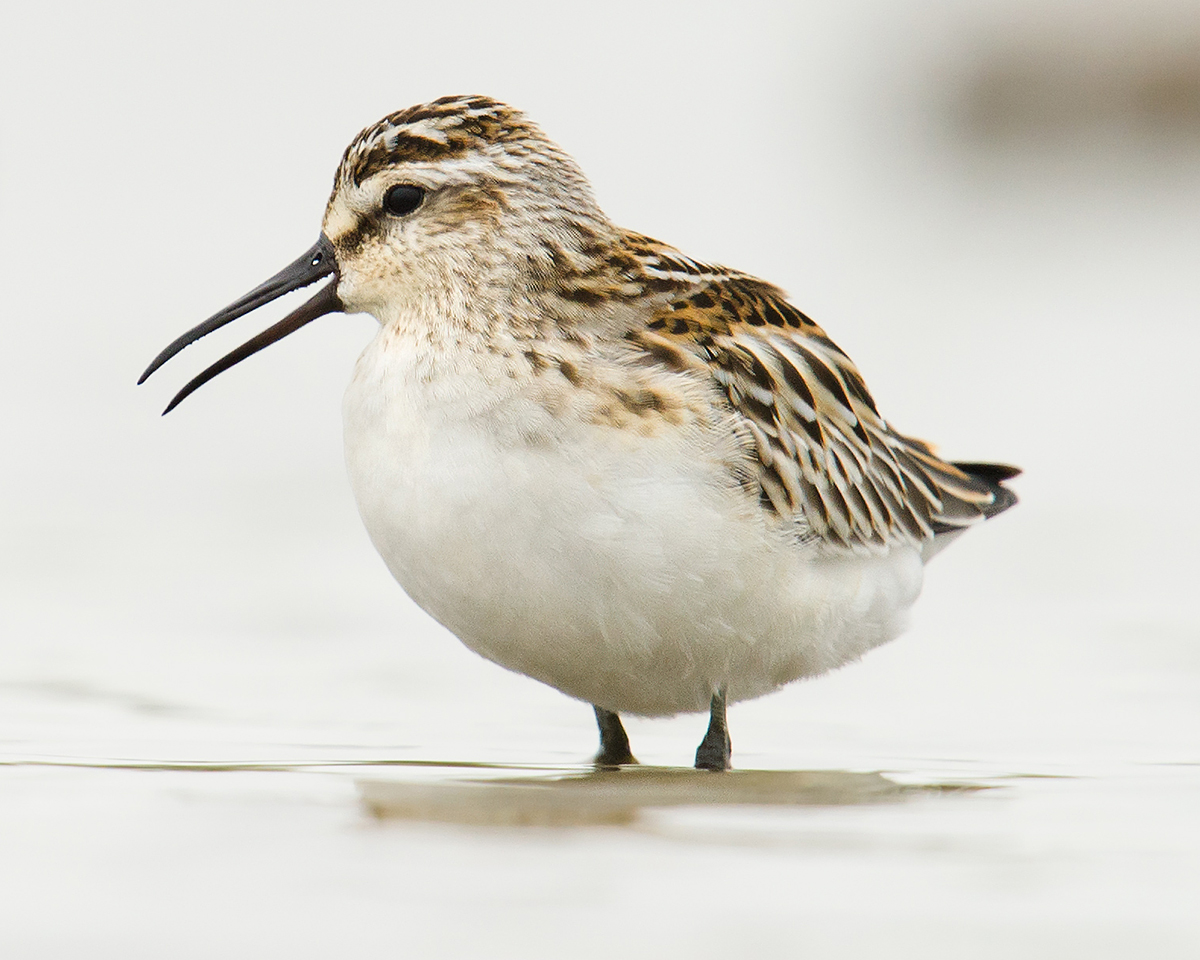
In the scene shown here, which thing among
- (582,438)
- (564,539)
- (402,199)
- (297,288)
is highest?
(402,199)

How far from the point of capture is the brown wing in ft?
19.3

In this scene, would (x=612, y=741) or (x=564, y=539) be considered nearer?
(x=564, y=539)

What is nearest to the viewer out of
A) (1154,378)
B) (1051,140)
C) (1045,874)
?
(1045,874)

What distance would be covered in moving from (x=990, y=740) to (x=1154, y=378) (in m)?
6.67

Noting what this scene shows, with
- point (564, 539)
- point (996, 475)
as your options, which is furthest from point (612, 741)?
point (996, 475)

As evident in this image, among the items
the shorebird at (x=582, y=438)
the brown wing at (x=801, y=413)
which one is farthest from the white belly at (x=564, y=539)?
the brown wing at (x=801, y=413)

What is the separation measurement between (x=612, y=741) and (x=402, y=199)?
1864mm

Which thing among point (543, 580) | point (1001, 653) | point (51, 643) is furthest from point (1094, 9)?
point (543, 580)

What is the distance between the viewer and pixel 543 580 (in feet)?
17.6

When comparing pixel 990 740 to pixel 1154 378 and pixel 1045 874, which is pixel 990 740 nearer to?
pixel 1045 874

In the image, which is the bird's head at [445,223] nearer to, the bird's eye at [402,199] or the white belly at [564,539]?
the bird's eye at [402,199]

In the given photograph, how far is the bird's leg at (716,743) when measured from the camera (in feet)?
19.7

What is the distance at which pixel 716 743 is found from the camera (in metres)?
6.00

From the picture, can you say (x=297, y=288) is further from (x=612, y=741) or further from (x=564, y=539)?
(x=612, y=741)
